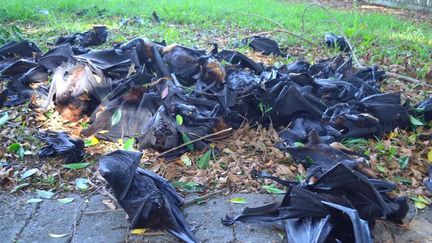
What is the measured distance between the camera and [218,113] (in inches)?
127

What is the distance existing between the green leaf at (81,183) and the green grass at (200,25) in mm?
3318

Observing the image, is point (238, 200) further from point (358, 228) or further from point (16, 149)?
point (16, 149)

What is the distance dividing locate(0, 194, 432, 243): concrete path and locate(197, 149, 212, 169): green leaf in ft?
1.31

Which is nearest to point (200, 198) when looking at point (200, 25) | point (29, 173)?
point (29, 173)

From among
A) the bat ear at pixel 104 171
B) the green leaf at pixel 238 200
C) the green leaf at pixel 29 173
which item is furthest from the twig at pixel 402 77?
the green leaf at pixel 29 173

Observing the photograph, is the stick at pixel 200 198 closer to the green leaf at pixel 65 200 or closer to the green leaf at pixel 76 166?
the green leaf at pixel 65 200

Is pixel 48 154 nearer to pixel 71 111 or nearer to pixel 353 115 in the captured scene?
pixel 71 111

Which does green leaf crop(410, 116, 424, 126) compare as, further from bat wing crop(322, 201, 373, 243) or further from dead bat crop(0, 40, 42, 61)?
dead bat crop(0, 40, 42, 61)

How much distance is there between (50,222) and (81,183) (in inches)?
15.8

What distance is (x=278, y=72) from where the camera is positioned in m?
3.98

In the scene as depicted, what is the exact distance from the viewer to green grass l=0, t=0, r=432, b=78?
19.4 ft

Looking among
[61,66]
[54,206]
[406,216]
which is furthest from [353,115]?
[61,66]

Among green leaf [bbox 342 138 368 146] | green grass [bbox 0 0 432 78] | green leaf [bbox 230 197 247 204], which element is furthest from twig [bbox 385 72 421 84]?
green leaf [bbox 230 197 247 204]

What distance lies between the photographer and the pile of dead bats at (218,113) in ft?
7.17
